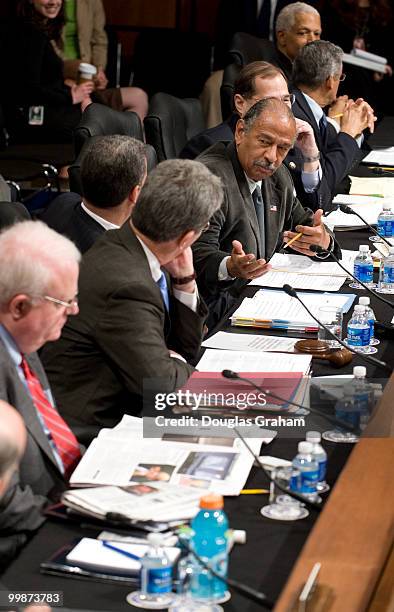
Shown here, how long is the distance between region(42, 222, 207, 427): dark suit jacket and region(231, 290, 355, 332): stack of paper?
1.59ft

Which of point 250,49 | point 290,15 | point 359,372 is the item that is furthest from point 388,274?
point 250,49

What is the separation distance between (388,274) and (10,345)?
1.73 meters

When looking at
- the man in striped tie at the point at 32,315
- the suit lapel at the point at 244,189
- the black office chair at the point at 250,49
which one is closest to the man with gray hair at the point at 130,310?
the man in striped tie at the point at 32,315

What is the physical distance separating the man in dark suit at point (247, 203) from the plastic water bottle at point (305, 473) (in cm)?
143

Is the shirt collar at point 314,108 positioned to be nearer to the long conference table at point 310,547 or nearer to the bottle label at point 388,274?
the bottle label at point 388,274

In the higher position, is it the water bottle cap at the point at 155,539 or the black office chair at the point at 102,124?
the water bottle cap at the point at 155,539

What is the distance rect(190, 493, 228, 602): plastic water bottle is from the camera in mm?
1827

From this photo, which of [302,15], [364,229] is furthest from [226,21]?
[364,229]

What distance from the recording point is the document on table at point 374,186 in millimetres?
5055

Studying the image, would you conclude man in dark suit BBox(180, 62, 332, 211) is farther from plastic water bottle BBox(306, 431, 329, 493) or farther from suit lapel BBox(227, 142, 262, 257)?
plastic water bottle BBox(306, 431, 329, 493)

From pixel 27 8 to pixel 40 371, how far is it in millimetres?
4736

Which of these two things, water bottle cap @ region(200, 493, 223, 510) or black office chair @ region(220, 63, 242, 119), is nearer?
water bottle cap @ region(200, 493, 223, 510)

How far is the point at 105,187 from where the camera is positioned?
3430 mm

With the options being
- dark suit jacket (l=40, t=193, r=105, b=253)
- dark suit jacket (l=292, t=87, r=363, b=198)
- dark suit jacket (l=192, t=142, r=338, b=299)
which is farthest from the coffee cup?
dark suit jacket (l=40, t=193, r=105, b=253)
